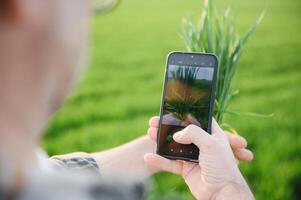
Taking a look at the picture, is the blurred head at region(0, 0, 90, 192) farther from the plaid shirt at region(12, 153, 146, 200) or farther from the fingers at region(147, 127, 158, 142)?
the fingers at region(147, 127, 158, 142)

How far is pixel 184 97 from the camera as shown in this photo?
4.13ft

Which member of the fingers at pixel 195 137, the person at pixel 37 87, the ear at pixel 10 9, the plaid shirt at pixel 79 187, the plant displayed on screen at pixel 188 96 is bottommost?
the fingers at pixel 195 137

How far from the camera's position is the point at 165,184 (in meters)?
2.97

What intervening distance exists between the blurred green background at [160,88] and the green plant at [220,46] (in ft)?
2.55

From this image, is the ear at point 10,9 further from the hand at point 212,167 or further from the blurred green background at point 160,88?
the blurred green background at point 160,88

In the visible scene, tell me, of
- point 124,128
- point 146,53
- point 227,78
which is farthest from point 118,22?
point 227,78

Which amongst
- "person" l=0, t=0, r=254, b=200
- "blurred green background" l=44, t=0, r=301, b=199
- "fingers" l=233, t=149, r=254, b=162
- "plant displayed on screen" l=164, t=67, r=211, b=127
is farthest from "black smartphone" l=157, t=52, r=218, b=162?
"blurred green background" l=44, t=0, r=301, b=199

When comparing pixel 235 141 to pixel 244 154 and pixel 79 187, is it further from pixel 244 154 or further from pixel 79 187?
pixel 79 187

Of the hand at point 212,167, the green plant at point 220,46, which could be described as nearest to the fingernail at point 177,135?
the hand at point 212,167

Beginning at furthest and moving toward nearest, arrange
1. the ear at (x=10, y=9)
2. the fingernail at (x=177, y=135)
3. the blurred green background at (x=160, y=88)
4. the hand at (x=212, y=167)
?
the blurred green background at (x=160, y=88), the fingernail at (x=177, y=135), the hand at (x=212, y=167), the ear at (x=10, y=9)

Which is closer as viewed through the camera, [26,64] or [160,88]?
[26,64]

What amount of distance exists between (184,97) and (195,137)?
134mm

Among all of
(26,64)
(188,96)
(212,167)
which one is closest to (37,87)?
(26,64)

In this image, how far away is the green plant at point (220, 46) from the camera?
145cm
